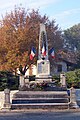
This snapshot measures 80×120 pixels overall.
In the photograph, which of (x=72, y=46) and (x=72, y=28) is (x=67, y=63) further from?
(x=72, y=28)

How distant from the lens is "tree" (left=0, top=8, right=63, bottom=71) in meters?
43.3

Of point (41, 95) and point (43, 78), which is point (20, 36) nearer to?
point (43, 78)

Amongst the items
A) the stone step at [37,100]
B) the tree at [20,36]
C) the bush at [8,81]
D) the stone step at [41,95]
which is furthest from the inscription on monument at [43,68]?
the tree at [20,36]

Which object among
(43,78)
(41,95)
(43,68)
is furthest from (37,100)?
(43,68)

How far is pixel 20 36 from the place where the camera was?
43312 mm

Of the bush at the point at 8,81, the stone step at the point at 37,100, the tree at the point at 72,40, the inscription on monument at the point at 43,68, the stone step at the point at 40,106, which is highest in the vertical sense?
the tree at the point at 72,40

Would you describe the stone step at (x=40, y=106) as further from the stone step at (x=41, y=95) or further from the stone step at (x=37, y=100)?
the stone step at (x=41, y=95)

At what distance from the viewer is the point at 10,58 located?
43.2 m

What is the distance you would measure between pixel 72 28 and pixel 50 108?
74.7m

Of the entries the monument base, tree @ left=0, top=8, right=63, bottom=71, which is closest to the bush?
the monument base

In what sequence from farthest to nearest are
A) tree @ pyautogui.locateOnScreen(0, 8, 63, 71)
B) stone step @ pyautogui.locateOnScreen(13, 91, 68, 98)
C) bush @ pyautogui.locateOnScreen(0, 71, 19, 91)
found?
1. tree @ pyautogui.locateOnScreen(0, 8, 63, 71)
2. bush @ pyautogui.locateOnScreen(0, 71, 19, 91)
3. stone step @ pyautogui.locateOnScreen(13, 91, 68, 98)

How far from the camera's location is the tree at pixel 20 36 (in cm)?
4331

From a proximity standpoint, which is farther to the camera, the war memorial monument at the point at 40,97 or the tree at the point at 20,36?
the tree at the point at 20,36

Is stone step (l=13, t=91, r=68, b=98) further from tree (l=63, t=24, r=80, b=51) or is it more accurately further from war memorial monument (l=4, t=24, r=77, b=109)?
tree (l=63, t=24, r=80, b=51)
